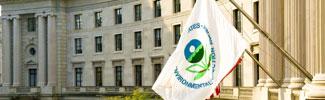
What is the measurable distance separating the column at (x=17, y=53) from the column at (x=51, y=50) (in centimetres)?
445

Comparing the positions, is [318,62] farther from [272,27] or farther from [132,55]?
[132,55]

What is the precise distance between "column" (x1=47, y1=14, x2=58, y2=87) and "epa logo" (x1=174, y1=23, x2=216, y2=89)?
6326 cm

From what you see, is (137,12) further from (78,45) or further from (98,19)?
(78,45)

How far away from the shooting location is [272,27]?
30.4 metres

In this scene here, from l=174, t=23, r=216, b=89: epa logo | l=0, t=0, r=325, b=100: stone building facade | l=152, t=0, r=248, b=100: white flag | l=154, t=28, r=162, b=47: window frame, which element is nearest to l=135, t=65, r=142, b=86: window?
l=0, t=0, r=325, b=100: stone building facade

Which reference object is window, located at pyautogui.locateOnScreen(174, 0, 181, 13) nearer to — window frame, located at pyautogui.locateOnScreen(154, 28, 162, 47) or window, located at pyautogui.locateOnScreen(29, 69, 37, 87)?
window frame, located at pyautogui.locateOnScreen(154, 28, 162, 47)

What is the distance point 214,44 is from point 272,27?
12367 millimetres

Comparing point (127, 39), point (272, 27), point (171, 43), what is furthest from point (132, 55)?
point (272, 27)

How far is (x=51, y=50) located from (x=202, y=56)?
64182mm

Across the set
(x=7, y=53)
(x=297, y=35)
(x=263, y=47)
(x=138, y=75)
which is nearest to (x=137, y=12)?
(x=138, y=75)

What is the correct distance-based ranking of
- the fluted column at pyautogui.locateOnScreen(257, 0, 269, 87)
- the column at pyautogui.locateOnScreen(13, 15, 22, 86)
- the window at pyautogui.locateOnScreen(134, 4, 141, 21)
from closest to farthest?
1. the fluted column at pyautogui.locateOnScreen(257, 0, 269, 87)
2. the window at pyautogui.locateOnScreen(134, 4, 141, 21)
3. the column at pyautogui.locateOnScreen(13, 15, 22, 86)

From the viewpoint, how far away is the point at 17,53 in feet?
276

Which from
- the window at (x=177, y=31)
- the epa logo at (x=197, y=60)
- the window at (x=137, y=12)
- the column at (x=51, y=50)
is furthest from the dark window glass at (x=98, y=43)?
the epa logo at (x=197, y=60)

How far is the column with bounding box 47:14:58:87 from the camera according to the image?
81.0 m
